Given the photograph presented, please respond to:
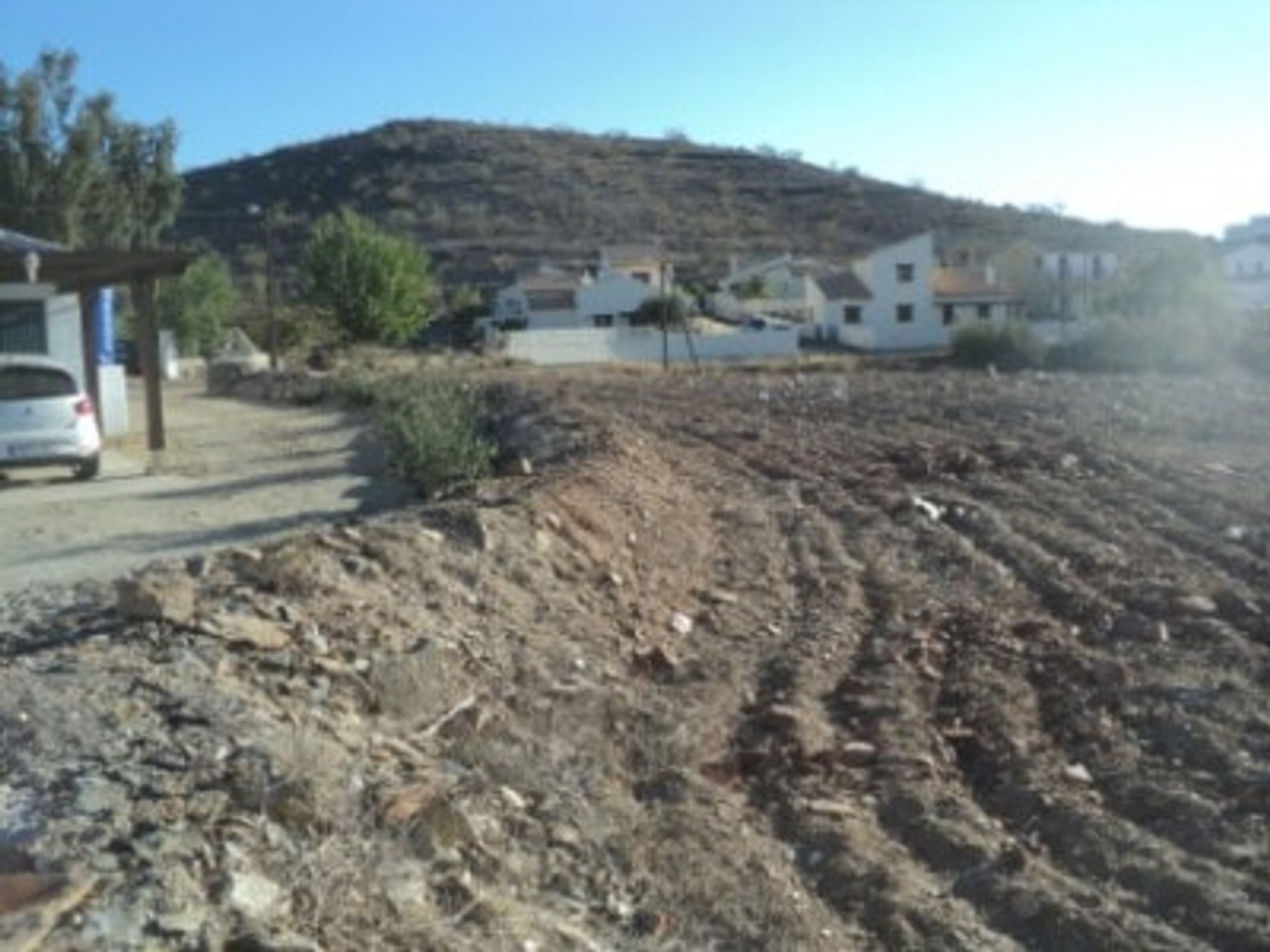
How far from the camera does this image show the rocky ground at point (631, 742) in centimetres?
557

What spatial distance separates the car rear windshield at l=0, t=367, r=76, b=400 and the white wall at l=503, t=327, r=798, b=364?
1629 inches

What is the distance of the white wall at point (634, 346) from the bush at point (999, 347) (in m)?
11.2

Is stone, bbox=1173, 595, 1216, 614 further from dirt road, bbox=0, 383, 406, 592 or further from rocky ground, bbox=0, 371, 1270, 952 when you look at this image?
dirt road, bbox=0, 383, 406, 592

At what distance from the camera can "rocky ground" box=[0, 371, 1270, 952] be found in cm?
557

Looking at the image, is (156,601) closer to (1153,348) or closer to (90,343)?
(90,343)

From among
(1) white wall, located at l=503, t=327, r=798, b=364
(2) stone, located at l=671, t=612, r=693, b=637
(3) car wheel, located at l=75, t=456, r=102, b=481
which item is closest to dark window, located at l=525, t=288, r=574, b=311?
(1) white wall, located at l=503, t=327, r=798, b=364

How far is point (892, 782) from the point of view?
24.5 feet

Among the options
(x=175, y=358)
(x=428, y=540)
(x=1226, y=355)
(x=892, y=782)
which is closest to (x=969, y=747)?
(x=892, y=782)

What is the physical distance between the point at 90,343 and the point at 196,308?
40.2 meters

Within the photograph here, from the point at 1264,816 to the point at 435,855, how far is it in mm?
3485

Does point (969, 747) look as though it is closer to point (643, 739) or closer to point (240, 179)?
point (643, 739)

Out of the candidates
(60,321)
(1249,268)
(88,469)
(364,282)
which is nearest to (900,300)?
(364,282)

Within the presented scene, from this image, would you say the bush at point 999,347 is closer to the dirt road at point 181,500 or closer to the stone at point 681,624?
the dirt road at point 181,500

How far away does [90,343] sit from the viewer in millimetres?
22594
